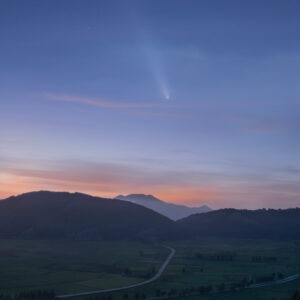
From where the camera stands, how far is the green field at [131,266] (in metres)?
94.6

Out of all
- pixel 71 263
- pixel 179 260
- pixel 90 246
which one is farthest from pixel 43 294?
pixel 90 246

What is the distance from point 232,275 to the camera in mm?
115625

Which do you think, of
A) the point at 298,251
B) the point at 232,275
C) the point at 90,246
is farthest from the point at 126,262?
the point at 298,251

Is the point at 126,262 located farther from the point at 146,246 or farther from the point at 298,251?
the point at 298,251

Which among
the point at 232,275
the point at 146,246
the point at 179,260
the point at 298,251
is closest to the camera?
the point at 232,275

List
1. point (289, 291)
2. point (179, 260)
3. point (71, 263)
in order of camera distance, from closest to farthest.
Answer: point (289, 291) < point (71, 263) < point (179, 260)

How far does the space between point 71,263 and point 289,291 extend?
65318 mm

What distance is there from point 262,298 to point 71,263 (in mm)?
64370

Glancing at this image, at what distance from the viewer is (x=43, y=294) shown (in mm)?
82438

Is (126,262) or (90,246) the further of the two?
(90,246)

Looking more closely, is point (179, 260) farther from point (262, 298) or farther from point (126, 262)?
point (262, 298)

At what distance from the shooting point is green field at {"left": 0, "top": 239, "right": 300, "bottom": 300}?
9456 cm

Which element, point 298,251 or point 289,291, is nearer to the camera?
point 289,291

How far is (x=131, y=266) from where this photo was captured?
417 feet
